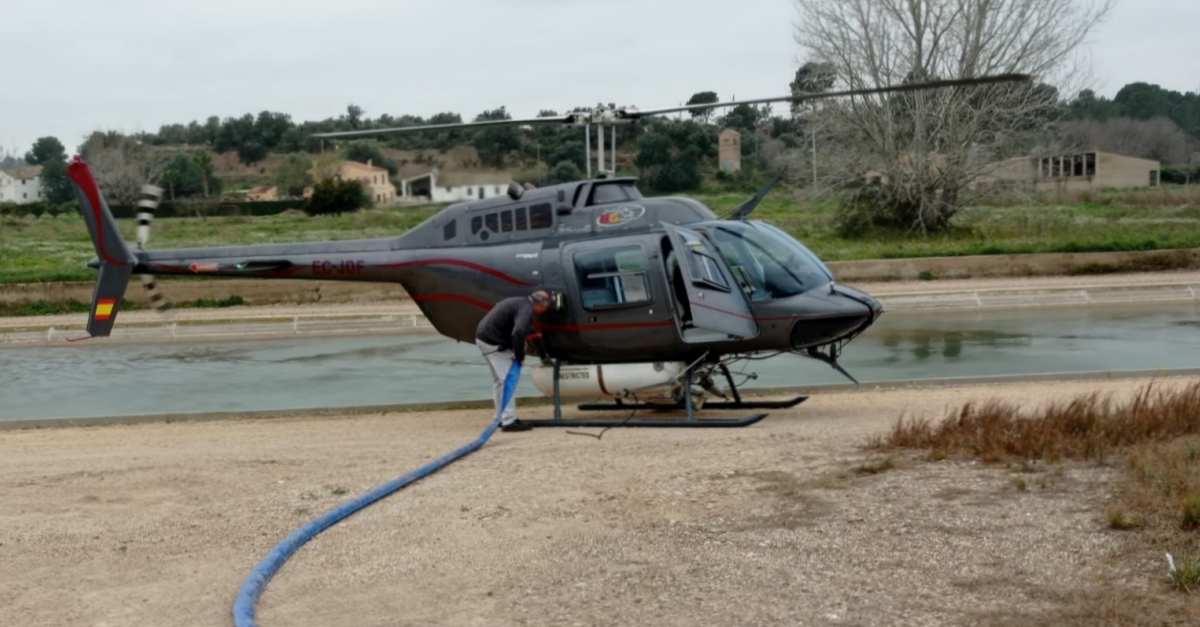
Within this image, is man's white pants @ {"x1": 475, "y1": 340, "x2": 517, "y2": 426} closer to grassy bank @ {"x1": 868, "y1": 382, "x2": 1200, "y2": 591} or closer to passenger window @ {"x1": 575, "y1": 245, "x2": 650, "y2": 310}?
passenger window @ {"x1": 575, "y1": 245, "x2": 650, "y2": 310}

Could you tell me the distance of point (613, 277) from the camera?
46.8 ft

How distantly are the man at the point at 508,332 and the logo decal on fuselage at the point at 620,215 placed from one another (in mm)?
1077

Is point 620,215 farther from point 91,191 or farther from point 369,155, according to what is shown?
point 369,155

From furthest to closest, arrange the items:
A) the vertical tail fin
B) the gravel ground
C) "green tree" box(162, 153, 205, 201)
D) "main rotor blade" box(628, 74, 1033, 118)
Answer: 1. "green tree" box(162, 153, 205, 201)
2. the vertical tail fin
3. "main rotor blade" box(628, 74, 1033, 118)
4. the gravel ground

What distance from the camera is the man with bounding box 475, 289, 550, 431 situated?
14023 millimetres

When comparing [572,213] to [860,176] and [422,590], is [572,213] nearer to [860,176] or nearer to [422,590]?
[422,590]

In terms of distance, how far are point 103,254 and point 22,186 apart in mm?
57414

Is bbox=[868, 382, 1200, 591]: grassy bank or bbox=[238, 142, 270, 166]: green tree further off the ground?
bbox=[238, 142, 270, 166]: green tree

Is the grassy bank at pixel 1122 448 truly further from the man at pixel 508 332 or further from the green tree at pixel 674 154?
the green tree at pixel 674 154

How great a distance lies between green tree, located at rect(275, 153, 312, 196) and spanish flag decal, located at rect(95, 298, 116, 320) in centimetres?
2566

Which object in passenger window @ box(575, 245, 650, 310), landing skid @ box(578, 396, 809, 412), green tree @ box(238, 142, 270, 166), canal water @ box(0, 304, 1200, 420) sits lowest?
canal water @ box(0, 304, 1200, 420)

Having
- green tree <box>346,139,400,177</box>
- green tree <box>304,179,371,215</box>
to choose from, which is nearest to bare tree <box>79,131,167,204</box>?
green tree <box>304,179,371,215</box>

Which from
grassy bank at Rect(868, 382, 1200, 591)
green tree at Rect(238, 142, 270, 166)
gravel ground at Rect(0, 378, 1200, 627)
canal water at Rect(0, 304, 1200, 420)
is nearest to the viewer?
gravel ground at Rect(0, 378, 1200, 627)

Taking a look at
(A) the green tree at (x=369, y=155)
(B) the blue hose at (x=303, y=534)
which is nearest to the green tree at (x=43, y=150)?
(A) the green tree at (x=369, y=155)
